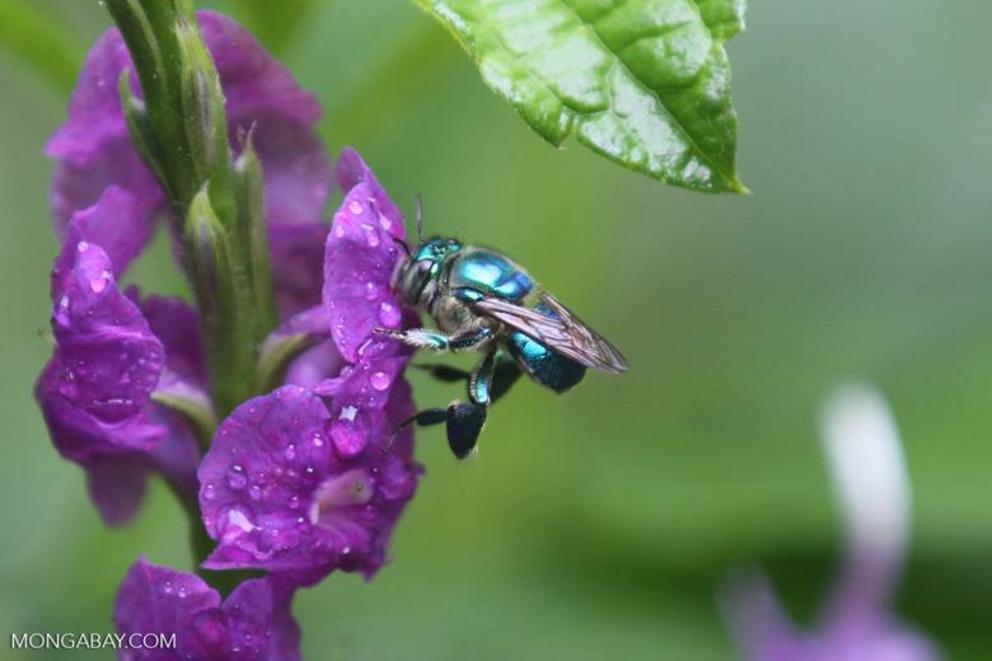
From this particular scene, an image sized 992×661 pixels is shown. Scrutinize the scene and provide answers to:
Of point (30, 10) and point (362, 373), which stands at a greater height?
point (362, 373)

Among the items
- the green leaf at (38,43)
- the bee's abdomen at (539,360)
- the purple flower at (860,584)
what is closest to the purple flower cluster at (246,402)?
the bee's abdomen at (539,360)

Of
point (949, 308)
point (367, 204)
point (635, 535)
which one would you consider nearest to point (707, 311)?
point (949, 308)

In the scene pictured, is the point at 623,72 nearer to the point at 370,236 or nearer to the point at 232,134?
the point at 370,236

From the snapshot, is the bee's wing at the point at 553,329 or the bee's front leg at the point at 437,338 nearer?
the bee's front leg at the point at 437,338

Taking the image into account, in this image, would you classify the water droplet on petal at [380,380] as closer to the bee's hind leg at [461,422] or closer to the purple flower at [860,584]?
the bee's hind leg at [461,422]

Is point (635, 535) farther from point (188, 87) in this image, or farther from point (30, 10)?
point (188, 87)

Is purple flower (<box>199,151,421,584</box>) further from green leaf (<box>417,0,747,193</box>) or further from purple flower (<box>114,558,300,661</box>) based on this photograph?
green leaf (<box>417,0,747,193</box>)

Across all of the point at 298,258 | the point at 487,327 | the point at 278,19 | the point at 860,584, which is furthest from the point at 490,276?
the point at 860,584
